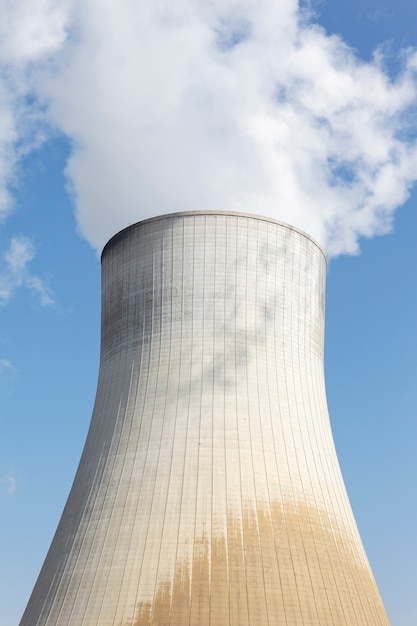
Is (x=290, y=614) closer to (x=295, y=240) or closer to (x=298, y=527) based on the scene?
(x=298, y=527)

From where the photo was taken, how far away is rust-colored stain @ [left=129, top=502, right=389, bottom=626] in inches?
479

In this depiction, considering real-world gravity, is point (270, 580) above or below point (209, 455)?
below

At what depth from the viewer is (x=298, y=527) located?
1332 cm

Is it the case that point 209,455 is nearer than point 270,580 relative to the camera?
No

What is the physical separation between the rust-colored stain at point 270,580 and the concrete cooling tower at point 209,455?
2 centimetres

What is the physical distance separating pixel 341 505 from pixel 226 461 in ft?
8.23

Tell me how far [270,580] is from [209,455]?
2361mm

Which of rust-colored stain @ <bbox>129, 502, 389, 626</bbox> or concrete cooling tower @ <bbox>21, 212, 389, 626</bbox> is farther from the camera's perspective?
concrete cooling tower @ <bbox>21, 212, 389, 626</bbox>

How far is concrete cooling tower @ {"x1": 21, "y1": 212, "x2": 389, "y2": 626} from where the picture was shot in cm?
1257

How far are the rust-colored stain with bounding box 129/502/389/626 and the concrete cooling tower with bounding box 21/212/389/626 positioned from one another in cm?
2

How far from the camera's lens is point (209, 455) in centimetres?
1373

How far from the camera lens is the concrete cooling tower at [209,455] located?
12570 millimetres

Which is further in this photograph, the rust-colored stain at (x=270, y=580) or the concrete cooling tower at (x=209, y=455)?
the concrete cooling tower at (x=209, y=455)

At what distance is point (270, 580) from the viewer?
12523 millimetres
